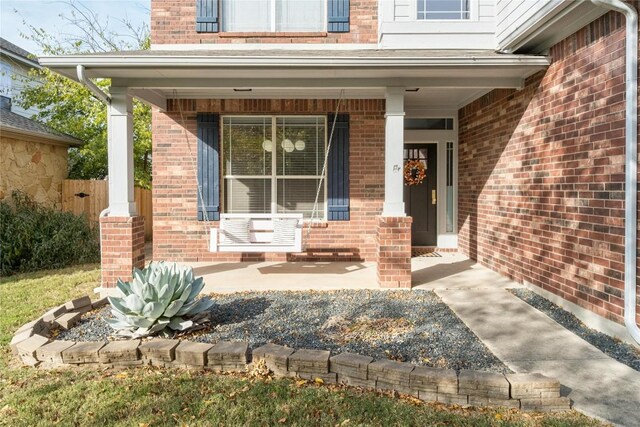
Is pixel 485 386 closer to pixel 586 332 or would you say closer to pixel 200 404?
pixel 200 404

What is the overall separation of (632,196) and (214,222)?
18.6 feet

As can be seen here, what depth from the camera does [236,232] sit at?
5.98 metres

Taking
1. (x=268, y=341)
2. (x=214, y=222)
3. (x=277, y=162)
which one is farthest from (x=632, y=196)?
(x=214, y=222)

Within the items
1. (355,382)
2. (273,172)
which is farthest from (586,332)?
(273,172)

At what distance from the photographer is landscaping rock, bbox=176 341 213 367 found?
3146mm

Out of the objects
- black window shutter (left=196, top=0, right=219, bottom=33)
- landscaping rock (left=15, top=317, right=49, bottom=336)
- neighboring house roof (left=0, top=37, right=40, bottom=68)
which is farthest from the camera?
neighboring house roof (left=0, top=37, right=40, bottom=68)

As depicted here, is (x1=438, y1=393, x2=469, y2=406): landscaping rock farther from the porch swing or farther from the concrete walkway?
the porch swing

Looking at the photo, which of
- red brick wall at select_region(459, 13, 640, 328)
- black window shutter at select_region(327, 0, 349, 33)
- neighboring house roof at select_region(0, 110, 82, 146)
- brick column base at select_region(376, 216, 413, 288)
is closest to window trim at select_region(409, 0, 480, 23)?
black window shutter at select_region(327, 0, 349, 33)

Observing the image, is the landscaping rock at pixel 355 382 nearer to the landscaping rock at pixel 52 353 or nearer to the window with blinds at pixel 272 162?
the landscaping rock at pixel 52 353

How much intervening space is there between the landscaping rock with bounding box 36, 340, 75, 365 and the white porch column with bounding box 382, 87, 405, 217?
11.9 ft

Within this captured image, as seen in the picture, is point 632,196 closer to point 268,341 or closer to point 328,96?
point 268,341

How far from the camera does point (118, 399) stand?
2.71m

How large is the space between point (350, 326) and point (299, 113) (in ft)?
14.2

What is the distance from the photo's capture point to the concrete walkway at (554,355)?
8.90 feet
